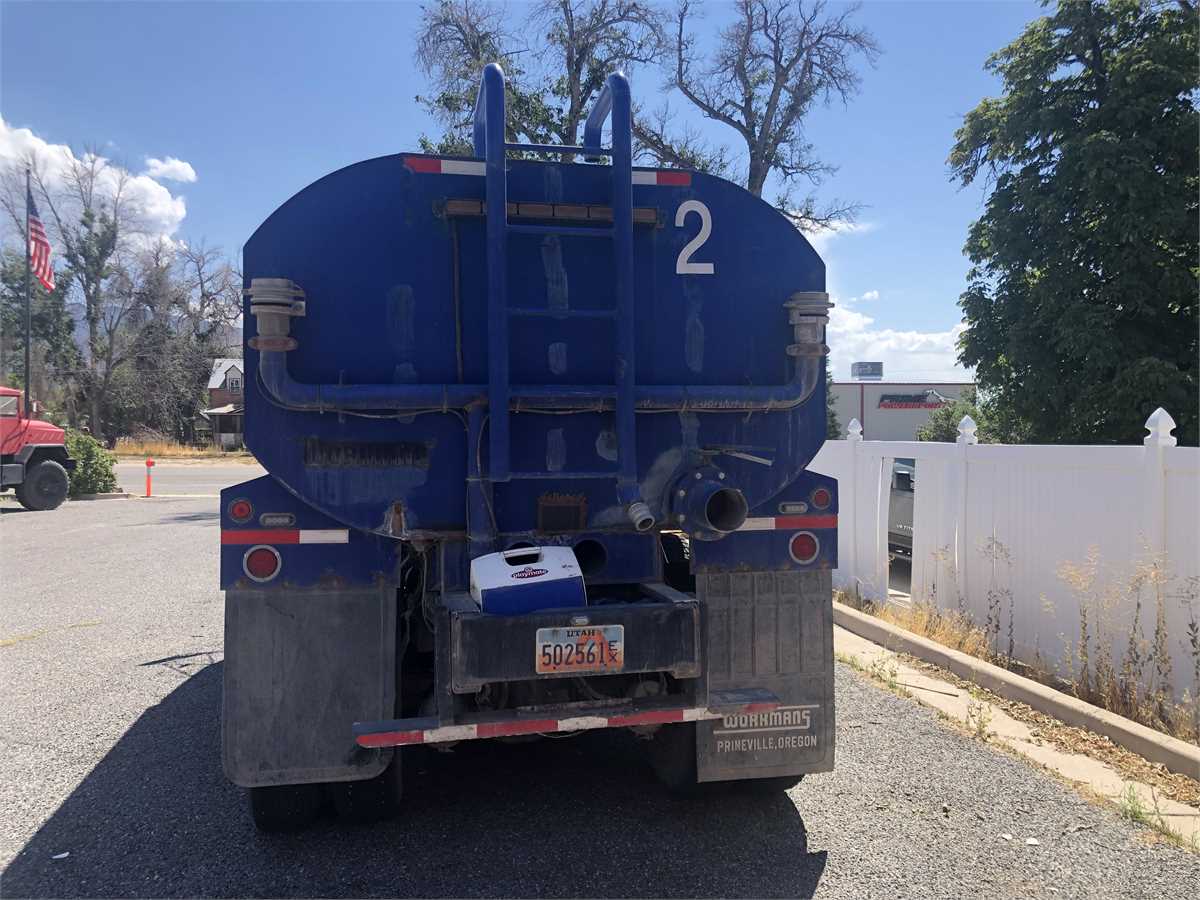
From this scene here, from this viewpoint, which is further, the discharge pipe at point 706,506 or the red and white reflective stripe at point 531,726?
the discharge pipe at point 706,506

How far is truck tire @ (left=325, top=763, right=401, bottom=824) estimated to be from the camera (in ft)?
12.5

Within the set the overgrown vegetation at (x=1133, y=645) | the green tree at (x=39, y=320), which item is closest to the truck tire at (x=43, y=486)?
the overgrown vegetation at (x=1133, y=645)

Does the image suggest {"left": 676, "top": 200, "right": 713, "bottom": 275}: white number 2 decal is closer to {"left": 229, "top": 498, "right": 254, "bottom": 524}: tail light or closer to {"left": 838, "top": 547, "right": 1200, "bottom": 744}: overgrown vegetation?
{"left": 229, "top": 498, "right": 254, "bottom": 524}: tail light

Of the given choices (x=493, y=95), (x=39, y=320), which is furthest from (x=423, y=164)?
(x=39, y=320)

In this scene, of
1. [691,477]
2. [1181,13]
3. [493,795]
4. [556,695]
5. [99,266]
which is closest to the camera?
[556,695]

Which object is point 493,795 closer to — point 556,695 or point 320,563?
point 556,695

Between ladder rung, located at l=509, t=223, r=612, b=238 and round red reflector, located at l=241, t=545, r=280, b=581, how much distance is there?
165cm

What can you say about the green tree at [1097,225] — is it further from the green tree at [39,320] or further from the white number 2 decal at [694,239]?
the green tree at [39,320]

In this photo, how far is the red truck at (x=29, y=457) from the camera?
17406 mm

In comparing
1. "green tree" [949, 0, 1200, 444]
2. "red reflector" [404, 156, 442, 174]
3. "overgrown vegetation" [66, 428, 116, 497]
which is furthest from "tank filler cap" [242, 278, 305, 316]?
"overgrown vegetation" [66, 428, 116, 497]

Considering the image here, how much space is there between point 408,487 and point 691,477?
3.94ft

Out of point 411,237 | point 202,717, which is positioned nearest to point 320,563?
point 411,237

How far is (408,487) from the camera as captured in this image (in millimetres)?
3705

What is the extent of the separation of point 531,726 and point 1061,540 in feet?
15.8
